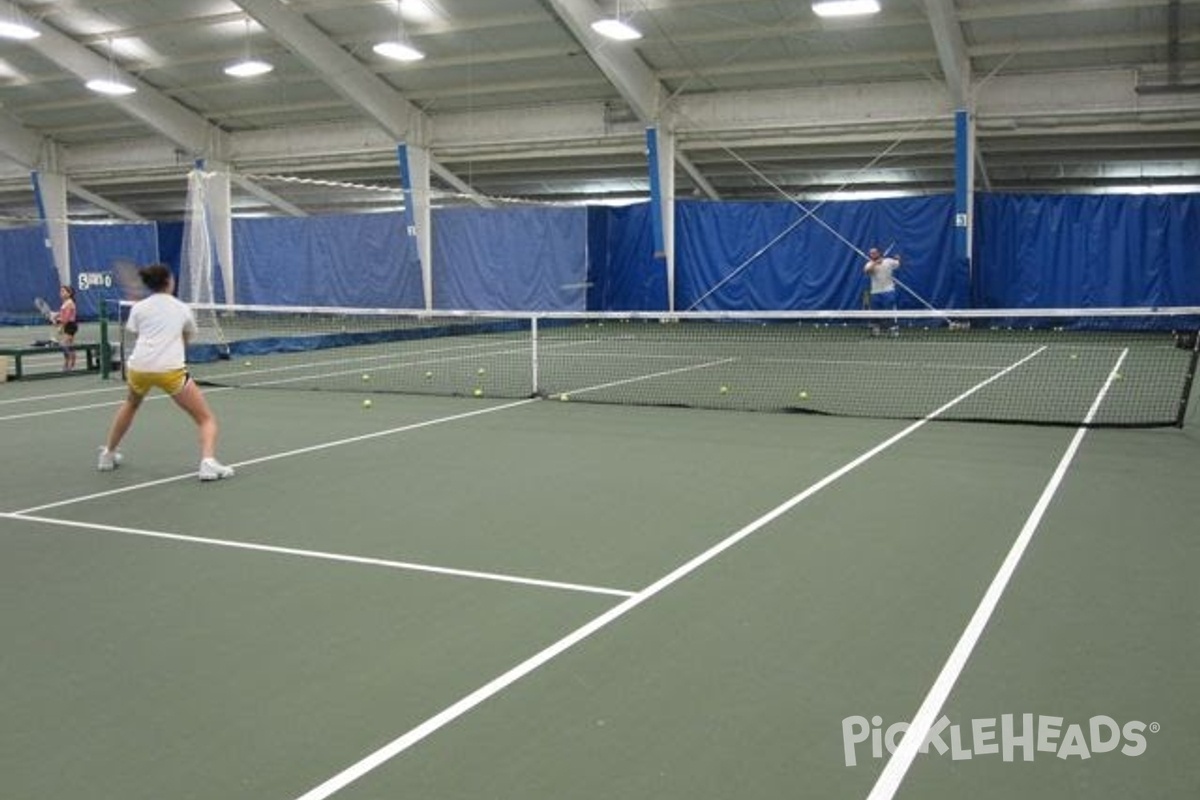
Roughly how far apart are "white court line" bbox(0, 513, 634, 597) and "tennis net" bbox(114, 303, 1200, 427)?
5.64m

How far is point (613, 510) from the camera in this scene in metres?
6.11

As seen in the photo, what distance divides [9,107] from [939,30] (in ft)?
84.1

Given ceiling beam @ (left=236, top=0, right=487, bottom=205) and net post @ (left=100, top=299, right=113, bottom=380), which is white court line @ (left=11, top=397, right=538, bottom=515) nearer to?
net post @ (left=100, top=299, right=113, bottom=380)

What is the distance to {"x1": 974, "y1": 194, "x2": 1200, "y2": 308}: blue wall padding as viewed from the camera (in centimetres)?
2234

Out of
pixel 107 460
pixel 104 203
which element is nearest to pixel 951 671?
pixel 107 460

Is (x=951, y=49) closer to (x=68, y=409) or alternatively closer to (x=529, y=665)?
(x=68, y=409)

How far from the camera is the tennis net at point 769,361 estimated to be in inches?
425

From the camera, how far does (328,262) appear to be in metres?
28.7

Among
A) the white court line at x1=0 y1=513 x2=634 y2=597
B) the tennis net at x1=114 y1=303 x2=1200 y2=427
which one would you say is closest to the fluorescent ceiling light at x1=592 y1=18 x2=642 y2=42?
the tennis net at x1=114 y1=303 x2=1200 y2=427

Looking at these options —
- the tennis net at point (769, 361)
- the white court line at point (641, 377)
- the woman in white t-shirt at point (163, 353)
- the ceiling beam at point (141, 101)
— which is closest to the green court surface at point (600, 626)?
the woman in white t-shirt at point (163, 353)

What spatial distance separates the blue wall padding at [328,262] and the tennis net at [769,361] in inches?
114

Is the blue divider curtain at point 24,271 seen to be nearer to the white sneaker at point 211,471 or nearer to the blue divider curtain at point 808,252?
the blue divider curtain at point 808,252

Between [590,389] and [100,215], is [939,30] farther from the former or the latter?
[100,215]

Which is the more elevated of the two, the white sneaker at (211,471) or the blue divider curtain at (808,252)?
the blue divider curtain at (808,252)
